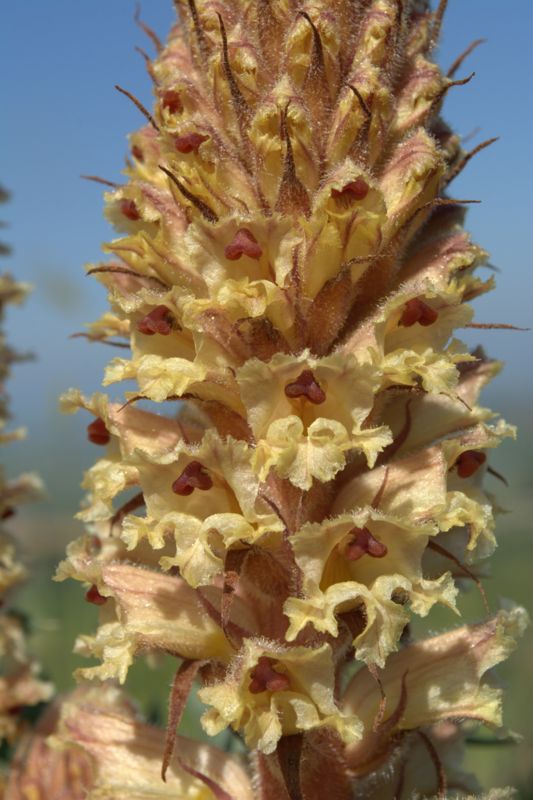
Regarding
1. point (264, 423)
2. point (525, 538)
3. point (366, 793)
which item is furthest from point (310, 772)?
point (525, 538)

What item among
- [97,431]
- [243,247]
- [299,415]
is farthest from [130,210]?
[299,415]

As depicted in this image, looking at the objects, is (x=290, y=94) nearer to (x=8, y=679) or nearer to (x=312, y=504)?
(x=312, y=504)

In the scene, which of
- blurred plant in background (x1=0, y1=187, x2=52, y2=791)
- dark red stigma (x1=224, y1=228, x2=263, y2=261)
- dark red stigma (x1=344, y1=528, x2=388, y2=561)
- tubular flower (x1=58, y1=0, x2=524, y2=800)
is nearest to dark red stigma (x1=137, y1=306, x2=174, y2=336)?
tubular flower (x1=58, y1=0, x2=524, y2=800)

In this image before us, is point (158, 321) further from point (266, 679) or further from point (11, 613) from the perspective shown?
point (11, 613)

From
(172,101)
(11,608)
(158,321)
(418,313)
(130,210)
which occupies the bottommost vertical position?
(11,608)

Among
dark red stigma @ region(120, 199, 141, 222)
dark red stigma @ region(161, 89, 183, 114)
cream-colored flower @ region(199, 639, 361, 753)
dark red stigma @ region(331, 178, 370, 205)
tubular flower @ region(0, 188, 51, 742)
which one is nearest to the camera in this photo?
cream-colored flower @ region(199, 639, 361, 753)

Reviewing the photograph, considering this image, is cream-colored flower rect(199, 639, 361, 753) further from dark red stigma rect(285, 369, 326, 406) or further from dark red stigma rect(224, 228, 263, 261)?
dark red stigma rect(224, 228, 263, 261)
